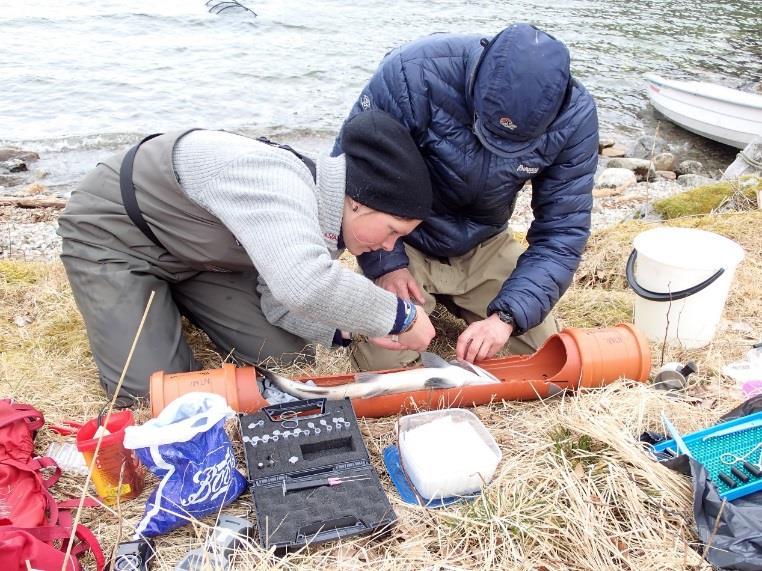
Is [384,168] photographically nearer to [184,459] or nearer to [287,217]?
[287,217]

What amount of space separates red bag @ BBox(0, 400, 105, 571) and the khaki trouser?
169 centimetres

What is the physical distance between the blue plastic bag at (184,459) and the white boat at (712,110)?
11.5 m

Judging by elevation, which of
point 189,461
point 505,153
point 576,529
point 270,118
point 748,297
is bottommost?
point 270,118

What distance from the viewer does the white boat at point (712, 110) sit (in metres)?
11.1

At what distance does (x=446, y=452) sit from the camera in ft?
8.27

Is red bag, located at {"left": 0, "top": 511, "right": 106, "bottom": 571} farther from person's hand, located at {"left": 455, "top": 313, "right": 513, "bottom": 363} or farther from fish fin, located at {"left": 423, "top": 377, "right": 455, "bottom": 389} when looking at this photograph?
person's hand, located at {"left": 455, "top": 313, "right": 513, "bottom": 363}

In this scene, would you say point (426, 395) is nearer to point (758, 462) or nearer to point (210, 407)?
point (210, 407)

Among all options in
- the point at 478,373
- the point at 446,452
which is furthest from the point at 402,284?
the point at 446,452

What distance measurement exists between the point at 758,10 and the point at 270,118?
20196 millimetres

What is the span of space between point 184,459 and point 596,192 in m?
7.92

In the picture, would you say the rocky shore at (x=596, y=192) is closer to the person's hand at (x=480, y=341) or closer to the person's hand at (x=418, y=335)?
the person's hand at (x=480, y=341)

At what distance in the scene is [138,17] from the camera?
1980cm

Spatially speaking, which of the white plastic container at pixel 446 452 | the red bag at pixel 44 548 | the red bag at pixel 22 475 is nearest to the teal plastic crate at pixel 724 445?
the white plastic container at pixel 446 452

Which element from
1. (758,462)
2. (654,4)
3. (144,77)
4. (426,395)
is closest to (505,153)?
(426,395)
